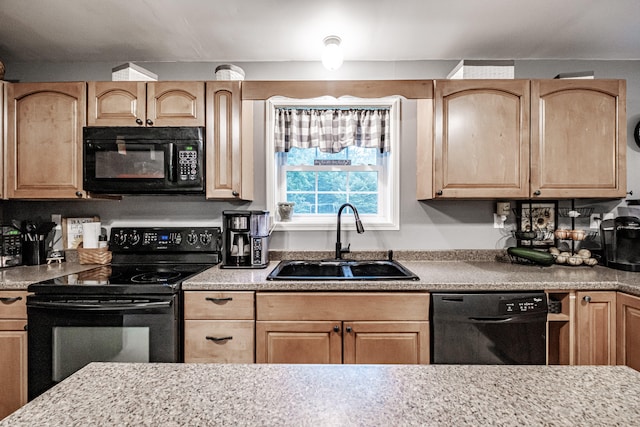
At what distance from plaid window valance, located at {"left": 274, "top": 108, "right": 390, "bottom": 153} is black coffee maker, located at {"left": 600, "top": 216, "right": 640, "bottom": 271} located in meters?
1.57

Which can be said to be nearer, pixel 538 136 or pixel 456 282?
pixel 456 282

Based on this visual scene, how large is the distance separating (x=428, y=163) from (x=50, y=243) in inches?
113

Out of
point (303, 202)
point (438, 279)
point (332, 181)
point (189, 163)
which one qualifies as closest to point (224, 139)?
point (189, 163)

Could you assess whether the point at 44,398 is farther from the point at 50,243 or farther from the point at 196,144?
the point at 50,243

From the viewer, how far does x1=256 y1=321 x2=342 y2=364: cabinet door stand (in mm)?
1722

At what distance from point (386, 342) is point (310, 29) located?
191cm

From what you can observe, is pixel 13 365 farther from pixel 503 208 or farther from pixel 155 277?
pixel 503 208

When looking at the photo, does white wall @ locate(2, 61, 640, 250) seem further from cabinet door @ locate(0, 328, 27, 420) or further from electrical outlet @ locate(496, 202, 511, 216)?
cabinet door @ locate(0, 328, 27, 420)

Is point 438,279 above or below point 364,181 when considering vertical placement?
below

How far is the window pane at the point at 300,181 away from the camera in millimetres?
2588

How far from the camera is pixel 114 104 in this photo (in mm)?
2109

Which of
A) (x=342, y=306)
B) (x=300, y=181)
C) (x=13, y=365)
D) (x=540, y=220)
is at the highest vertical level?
(x=300, y=181)

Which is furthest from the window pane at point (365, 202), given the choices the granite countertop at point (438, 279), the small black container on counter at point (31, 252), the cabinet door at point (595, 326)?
the small black container on counter at point (31, 252)

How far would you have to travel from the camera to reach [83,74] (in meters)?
2.50
